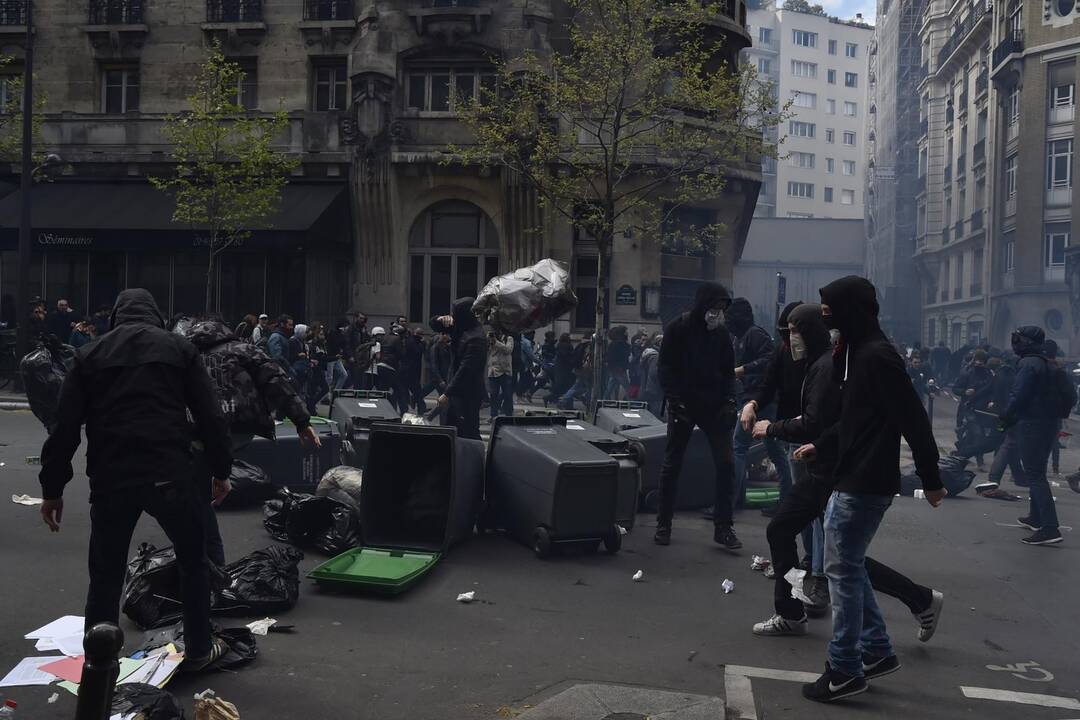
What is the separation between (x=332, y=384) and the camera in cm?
1859

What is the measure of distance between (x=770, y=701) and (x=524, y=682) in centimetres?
109

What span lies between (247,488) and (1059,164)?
4179cm

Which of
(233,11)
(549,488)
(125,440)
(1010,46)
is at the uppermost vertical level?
(1010,46)

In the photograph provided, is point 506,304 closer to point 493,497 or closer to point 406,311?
point 493,497

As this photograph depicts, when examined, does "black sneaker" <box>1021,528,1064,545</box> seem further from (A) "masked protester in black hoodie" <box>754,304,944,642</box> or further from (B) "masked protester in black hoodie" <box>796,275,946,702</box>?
(B) "masked protester in black hoodie" <box>796,275,946,702</box>

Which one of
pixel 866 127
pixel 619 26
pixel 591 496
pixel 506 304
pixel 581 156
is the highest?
pixel 866 127

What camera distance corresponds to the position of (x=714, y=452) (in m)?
7.77

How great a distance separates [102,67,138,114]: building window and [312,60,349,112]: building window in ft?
15.4

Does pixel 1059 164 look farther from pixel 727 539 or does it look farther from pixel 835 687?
pixel 835 687

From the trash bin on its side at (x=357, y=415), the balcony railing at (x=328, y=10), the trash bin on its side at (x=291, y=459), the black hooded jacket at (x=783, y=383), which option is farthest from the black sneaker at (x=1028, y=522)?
the balcony railing at (x=328, y=10)

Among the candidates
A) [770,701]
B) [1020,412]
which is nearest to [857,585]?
[770,701]

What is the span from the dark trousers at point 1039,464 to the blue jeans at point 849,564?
4.98 meters

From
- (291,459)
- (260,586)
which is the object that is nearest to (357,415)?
(291,459)

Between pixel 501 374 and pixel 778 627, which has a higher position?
pixel 501 374
